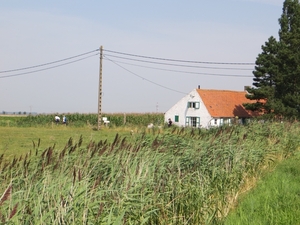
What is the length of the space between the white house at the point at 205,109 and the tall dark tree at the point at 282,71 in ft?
30.2

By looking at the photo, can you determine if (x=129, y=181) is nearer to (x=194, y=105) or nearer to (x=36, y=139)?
(x=36, y=139)

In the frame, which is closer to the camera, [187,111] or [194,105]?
[194,105]

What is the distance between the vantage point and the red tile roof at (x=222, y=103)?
6215 cm

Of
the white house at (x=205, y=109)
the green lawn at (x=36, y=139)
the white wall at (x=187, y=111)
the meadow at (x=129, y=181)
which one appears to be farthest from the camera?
the white wall at (x=187, y=111)

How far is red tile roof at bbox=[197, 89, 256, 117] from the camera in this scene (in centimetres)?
6215

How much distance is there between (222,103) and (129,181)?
58624 mm

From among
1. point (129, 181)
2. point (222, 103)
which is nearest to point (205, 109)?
point (222, 103)

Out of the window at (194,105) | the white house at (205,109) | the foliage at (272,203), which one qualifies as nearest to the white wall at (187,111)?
the white house at (205,109)

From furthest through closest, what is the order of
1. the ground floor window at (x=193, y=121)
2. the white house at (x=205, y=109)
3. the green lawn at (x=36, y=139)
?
the ground floor window at (x=193, y=121)
the white house at (x=205, y=109)
the green lawn at (x=36, y=139)

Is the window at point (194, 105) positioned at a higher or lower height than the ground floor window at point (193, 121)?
higher

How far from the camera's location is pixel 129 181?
6.78 meters

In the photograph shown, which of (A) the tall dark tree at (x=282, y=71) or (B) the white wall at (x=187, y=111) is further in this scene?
(B) the white wall at (x=187, y=111)

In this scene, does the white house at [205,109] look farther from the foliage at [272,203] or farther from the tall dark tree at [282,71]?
the foliage at [272,203]

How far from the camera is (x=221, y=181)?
9.97m
